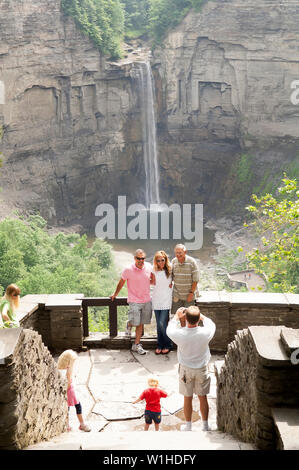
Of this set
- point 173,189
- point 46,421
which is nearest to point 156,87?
point 173,189

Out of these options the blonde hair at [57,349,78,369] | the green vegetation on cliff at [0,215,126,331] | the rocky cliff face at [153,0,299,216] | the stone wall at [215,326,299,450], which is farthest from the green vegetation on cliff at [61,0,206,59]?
the stone wall at [215,326,299,450]

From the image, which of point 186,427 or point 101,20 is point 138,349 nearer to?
point 186,427

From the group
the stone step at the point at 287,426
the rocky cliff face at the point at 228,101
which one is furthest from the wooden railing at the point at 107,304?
the rocky cliff face at the point at 228,101

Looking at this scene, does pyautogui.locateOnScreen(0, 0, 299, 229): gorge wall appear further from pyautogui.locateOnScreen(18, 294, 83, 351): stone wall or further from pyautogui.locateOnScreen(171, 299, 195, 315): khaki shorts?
pyautogui.locateOnScreen(171, 299, 195, 315): khaki shorts

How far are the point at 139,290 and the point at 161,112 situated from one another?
3709cm

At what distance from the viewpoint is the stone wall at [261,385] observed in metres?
3.90

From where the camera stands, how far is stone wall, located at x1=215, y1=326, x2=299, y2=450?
3900mm

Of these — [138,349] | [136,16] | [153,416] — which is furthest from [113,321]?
[136,16]

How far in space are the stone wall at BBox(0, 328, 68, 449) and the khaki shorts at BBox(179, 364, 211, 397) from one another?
4.43 feet

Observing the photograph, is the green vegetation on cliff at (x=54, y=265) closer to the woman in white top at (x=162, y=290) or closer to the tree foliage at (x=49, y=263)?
the tree foliage at (x=49, y=263)

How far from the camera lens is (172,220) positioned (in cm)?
4012

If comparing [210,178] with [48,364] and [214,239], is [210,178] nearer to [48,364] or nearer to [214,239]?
[214,239]

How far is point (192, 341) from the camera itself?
5.43m
